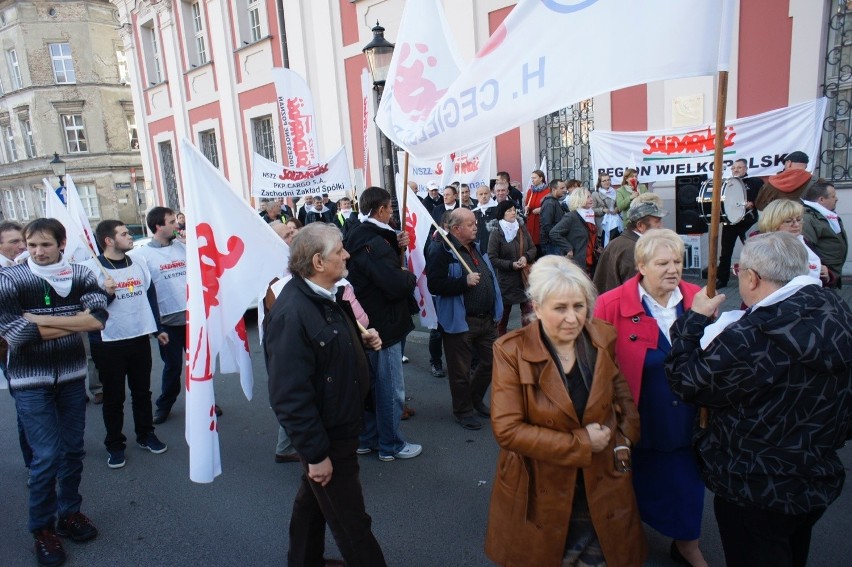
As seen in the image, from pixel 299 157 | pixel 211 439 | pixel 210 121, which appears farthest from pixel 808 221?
pixel 210 121

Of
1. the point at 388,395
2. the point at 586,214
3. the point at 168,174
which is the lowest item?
the point at 388,395

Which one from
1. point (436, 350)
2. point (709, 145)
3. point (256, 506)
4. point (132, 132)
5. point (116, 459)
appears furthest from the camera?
point (132, 132)

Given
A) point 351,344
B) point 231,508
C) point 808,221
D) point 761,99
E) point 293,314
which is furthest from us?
point 761,99

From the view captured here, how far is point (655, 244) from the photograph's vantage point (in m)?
2.60

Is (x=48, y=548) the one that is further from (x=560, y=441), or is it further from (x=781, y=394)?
(x=781, y=394)

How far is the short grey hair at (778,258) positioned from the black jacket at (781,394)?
0.24 feet

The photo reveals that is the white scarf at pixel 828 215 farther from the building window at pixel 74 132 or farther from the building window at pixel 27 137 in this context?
the building window at pixel 27 137

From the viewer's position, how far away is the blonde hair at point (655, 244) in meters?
2.59

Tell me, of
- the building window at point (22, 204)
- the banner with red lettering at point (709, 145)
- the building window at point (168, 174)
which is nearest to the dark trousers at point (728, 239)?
the banner with red lettering at point (709, 145)

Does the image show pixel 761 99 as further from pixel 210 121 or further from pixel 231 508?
pixel 210 121

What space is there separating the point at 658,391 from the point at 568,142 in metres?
8.59

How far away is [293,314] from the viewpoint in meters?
2.38

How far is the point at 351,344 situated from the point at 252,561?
55.2 inches

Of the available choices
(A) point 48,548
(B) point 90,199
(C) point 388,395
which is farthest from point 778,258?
(B) point 90,199
